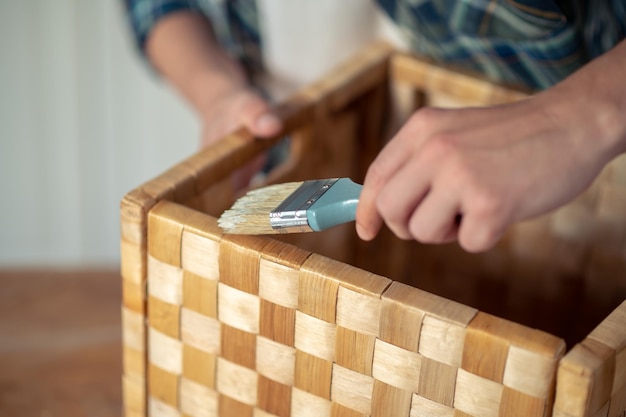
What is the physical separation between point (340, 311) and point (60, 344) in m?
0.44

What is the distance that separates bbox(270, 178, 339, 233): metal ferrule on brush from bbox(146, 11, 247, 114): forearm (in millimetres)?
324

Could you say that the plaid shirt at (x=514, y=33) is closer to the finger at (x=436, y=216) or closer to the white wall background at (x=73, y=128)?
the finger at (x=436, y=216)

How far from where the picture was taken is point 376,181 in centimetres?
46

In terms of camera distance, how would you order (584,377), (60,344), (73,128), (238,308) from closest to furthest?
(584,377), (238,308), (60,344), (73,128)

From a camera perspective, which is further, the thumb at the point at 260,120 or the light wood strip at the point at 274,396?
the thumb at the point at 260,120

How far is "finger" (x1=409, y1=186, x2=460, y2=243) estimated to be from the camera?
0.43 metres

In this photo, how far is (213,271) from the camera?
0.52 m

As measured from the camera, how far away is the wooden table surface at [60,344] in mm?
758

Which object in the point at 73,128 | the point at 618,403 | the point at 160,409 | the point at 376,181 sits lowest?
the point at 73,128

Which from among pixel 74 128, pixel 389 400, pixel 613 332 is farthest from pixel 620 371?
pixel 74 128

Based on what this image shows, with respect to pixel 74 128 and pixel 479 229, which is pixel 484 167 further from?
pixel 74 128

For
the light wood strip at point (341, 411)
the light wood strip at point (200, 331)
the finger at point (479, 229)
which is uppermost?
the finger at point (479, 229)

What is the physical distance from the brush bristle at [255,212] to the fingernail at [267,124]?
12cm

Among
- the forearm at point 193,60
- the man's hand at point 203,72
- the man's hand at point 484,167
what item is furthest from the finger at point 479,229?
the forearm at point 193,60
